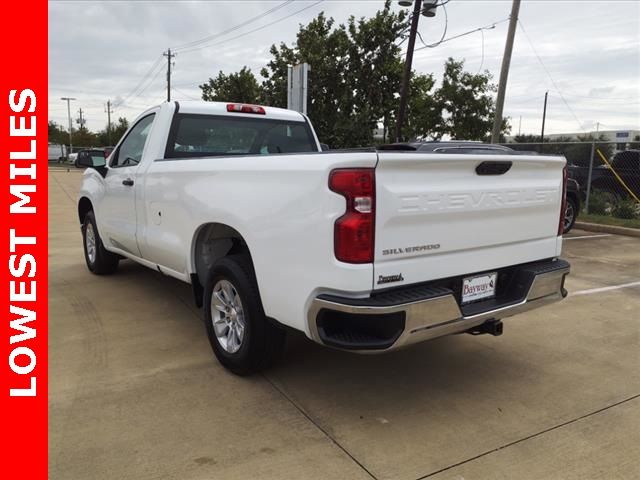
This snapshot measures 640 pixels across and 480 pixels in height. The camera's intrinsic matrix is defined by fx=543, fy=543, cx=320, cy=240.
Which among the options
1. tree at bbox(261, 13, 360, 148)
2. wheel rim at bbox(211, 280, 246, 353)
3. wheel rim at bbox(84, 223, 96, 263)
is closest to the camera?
wheel rim at bbox(211, 280, 246, 353)

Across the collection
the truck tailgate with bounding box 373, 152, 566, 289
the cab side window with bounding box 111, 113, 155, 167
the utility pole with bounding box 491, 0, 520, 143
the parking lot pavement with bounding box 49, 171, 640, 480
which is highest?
the utility pole with bounding box 491, 0, 520, 143

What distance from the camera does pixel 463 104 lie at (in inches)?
1061

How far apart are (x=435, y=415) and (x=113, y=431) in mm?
1874

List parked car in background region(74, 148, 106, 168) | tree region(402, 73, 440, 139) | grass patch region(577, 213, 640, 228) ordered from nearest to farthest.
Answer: parked car in background region(74, 148, 106, 168) < grass patch region(577, 213, 640, 228) < tree region(402, 73, 440, 139)

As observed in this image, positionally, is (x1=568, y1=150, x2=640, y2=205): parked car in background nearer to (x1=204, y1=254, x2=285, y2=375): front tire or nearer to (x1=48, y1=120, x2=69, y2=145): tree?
(x1=204, y1=254, x2=285, y2=375): front tire

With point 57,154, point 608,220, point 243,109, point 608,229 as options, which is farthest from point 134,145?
point 57,154

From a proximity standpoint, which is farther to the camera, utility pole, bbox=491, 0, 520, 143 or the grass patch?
utility pole, bbox=491, 0, 520, 143

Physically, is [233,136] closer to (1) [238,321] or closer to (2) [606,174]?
(1) [238,321]

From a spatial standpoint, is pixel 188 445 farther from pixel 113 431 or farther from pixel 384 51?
pixel 384 51

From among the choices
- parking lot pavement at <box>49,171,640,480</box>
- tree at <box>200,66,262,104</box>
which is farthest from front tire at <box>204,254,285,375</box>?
tree at <box>200,66,262,104</box>

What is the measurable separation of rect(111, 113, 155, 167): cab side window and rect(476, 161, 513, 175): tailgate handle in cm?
324

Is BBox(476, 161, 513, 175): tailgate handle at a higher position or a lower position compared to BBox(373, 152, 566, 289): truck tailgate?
higher

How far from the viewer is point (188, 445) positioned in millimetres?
2900

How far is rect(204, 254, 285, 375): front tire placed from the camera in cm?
347
